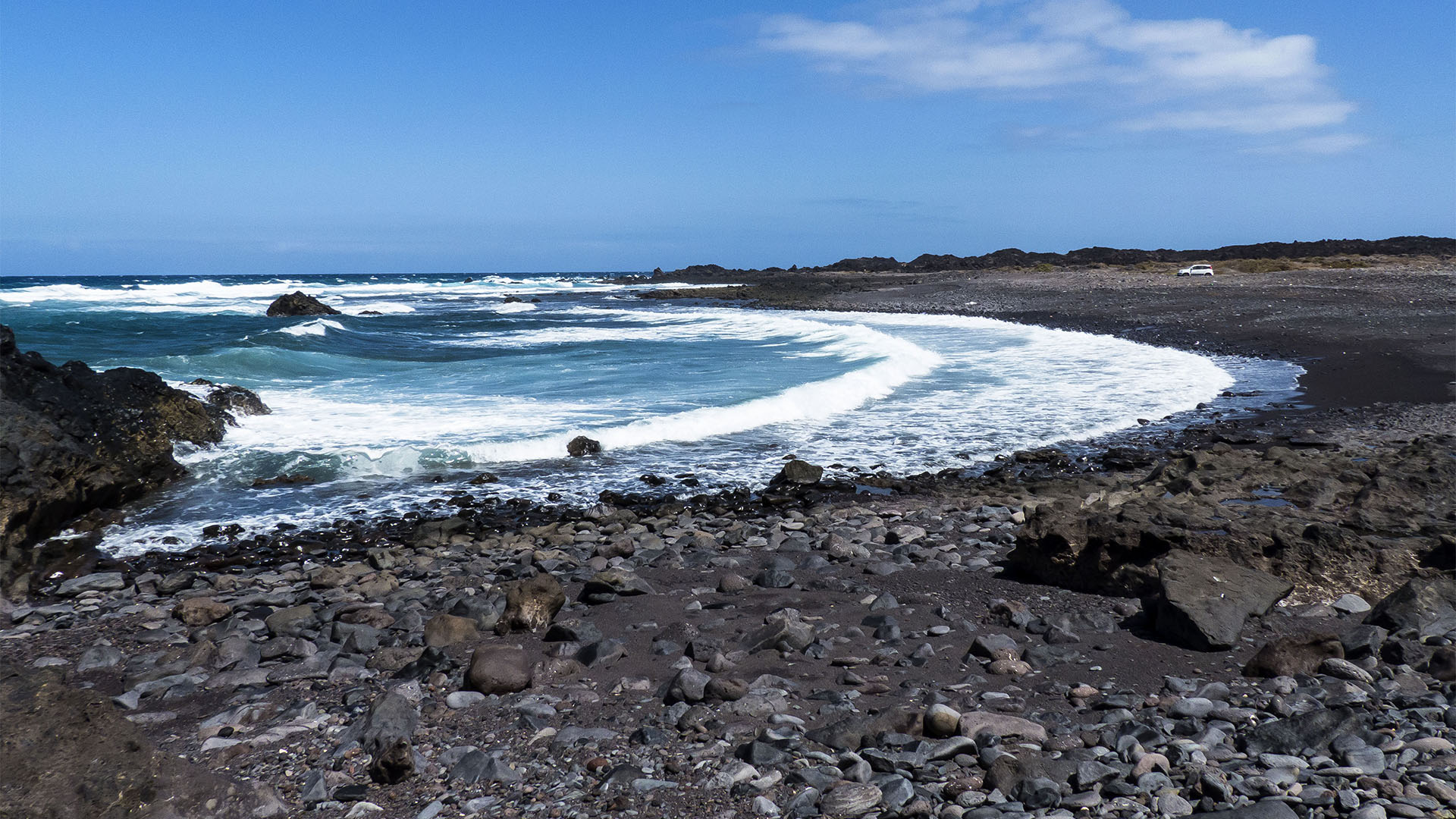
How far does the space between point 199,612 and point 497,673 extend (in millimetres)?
2692

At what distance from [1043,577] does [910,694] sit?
209 centimetres

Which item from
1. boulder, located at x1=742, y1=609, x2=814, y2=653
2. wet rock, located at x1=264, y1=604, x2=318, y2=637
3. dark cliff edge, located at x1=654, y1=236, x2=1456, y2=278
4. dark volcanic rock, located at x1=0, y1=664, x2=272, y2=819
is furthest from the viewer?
dark cliff edge, located at x1=654, y1=236, x2=1456, y2=278

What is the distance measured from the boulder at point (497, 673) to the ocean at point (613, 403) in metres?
4.59

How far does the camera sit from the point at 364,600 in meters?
6.18

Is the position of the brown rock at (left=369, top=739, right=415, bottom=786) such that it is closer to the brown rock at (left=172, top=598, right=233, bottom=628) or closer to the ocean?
the brown rock at (left=172, top=598, right=233, bottom=628)

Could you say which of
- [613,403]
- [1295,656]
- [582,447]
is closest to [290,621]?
[1295,656]

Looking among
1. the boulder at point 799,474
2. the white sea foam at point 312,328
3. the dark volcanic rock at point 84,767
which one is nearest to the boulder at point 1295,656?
the dark volcanic rock at point 84,767

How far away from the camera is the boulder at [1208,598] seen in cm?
460

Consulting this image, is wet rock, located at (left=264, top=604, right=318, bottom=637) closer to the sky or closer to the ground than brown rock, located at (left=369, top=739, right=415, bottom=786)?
closer to the ground

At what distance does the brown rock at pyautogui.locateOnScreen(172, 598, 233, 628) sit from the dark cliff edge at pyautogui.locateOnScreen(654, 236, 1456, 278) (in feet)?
285

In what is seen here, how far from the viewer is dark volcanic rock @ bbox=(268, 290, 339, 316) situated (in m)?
43.8

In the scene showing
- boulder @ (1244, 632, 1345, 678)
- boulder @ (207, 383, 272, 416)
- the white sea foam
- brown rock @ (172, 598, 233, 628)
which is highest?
the white sea foam

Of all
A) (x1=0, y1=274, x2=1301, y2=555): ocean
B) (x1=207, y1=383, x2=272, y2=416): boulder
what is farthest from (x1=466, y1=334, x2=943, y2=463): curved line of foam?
(x1=207, y1=383, x2=272, y2=416): boulder

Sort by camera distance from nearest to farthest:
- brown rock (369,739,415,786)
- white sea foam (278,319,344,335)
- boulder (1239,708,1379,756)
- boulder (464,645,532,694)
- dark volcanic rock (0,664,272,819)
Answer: dark volcanic rock (0,664,272,819) < boulder (1239,708,1379,756) < brown rock (369,739,415,786) < boulder (464,645,532,694) < white sea foam (278,319,344,335)
